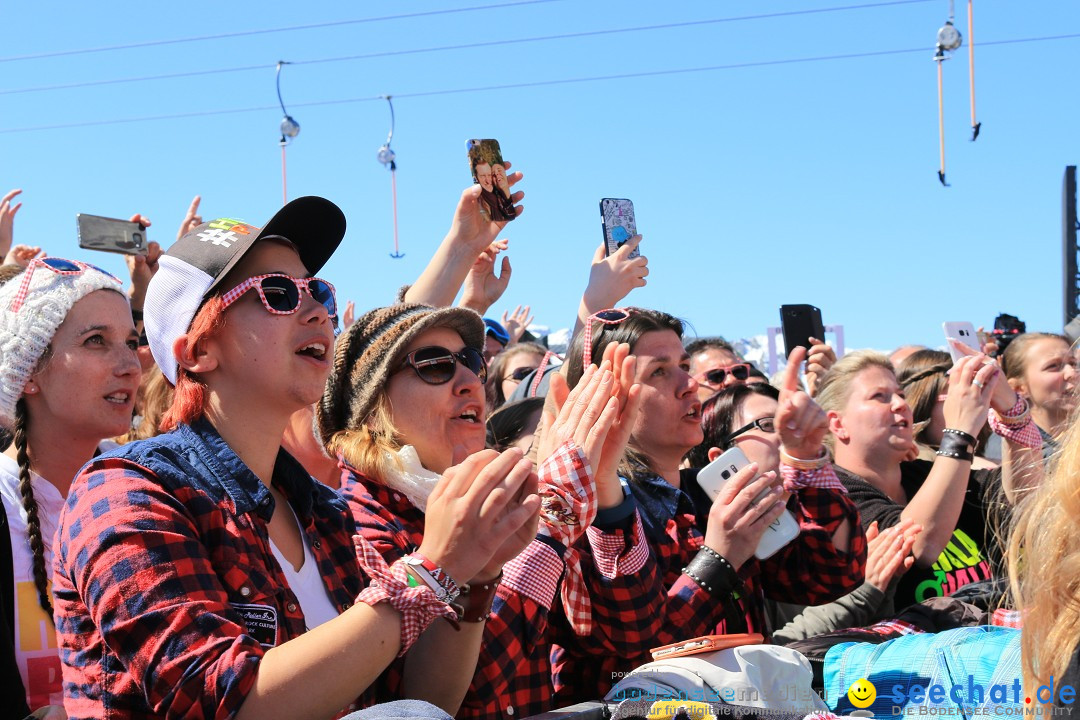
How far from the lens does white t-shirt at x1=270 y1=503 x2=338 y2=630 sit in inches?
80.4

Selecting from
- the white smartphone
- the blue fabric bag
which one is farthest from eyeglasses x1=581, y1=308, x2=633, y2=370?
the blue fabric bag

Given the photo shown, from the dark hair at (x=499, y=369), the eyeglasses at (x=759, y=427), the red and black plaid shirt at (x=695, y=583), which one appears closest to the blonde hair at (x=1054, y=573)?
the red and black plaid shirt at (x=695, y=583)

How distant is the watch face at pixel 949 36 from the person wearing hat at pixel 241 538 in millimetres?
9383

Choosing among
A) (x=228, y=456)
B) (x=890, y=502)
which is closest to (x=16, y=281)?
(x=228, y=456)

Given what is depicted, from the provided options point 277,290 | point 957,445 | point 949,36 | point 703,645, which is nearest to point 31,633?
point 277,290

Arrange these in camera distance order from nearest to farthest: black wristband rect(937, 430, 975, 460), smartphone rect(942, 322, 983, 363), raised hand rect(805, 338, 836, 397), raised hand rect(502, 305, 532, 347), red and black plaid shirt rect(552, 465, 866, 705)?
red and black plaid shirt rect(552, 465, 866, 705) → black wristband rect(937, 430, 975, 460) → smartphone rect(942, 322, 983, 363) → raised hand rect(805, 338, 836, 397) → raised hand rect(502, 305, 532, 347)

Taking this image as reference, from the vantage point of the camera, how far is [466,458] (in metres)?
2.25

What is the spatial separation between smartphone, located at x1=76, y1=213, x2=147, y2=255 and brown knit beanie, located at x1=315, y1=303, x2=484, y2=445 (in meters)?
2.44

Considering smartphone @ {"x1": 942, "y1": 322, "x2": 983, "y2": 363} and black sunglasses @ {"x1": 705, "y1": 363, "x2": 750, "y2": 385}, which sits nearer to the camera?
black sunglasses @ {"x1": 705, "y1": 363, "x2": 750, "y2": 385}

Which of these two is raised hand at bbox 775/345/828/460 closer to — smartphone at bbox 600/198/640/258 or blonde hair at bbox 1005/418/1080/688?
smartphone at bbox 600/198/640/258

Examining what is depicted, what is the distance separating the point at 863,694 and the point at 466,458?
4.39ft

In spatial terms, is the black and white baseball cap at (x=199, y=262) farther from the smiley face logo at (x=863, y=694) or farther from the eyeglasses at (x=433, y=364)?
the smiley face logo at (x=863, y=694)

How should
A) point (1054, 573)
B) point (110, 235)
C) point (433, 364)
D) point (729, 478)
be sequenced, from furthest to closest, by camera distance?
point (110, 235), point (729, 478), point (433, 364), point (1054, 573)

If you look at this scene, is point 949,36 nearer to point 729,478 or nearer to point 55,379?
point 729,478
